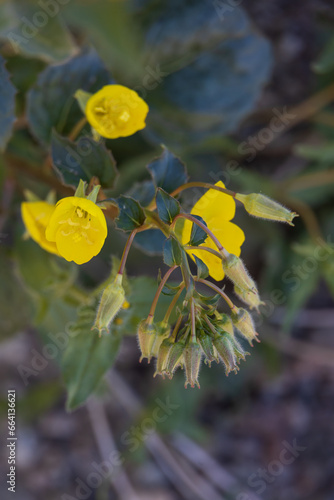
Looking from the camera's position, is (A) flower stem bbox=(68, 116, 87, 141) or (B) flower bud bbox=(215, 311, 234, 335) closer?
(B) flower bud bbox=(215, 311, 234, 335)

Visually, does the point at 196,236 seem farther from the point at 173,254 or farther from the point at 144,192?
the point at 144,192

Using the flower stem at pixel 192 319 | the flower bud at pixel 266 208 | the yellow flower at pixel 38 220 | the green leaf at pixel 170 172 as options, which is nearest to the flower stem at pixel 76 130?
the yellow flower at pixel 38 220

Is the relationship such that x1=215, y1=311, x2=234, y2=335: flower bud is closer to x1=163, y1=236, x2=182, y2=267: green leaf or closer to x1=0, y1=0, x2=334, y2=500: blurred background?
x1=163, y1=236, x2=182, y2=267: green leaf

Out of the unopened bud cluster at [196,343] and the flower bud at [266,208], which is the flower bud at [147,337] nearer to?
the unopened bud cluster at [196,343]

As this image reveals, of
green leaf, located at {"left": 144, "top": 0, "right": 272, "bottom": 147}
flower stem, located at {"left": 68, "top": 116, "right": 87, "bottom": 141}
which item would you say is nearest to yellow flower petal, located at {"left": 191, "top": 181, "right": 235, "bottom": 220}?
flower stem, located at {"left": 68, "top": 116, "right": 87, "bottom": 141}

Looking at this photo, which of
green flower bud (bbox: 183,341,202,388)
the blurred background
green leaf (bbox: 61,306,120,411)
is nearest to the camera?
green flower bud (bbox: 183,341,202,388)

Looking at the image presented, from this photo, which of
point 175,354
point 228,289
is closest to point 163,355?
point 175,354

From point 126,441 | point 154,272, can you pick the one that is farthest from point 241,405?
point 154,272
